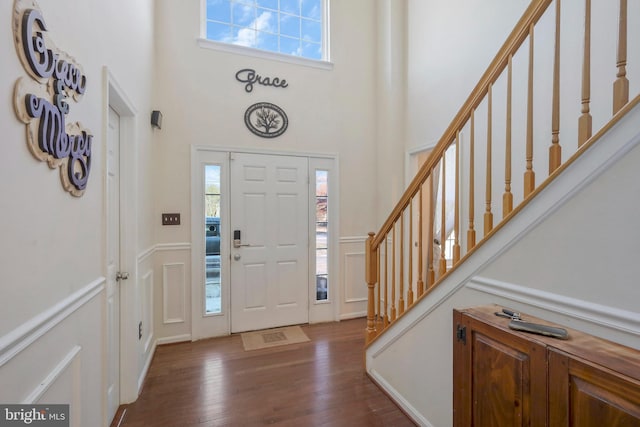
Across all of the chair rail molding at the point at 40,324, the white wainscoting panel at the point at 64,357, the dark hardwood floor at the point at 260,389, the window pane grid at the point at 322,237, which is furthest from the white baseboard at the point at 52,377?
the window pane grid at the point at 322,237

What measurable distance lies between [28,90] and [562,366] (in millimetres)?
1910

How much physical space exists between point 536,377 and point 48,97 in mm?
1980

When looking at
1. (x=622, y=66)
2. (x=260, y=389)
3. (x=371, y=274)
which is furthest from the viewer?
(x=371, y=274)

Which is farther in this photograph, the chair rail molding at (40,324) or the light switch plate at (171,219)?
the light switch plate at (171,219)

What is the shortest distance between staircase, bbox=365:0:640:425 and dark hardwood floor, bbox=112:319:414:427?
0.86 ft

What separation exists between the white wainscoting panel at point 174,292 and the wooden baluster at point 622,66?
3390 millimetres

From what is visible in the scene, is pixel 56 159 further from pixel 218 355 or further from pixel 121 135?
pixel 218 355

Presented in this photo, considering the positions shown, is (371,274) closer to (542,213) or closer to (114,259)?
(542,213)

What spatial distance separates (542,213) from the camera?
124 cm

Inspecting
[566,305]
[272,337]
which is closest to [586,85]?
[566,305]

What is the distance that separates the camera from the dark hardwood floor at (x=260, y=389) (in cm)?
200

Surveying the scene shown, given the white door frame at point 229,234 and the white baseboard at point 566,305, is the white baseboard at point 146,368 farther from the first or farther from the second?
the white baseboard at point 566,305

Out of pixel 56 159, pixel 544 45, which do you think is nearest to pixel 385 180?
pixel 544 45

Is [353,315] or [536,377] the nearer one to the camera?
[536,377]
